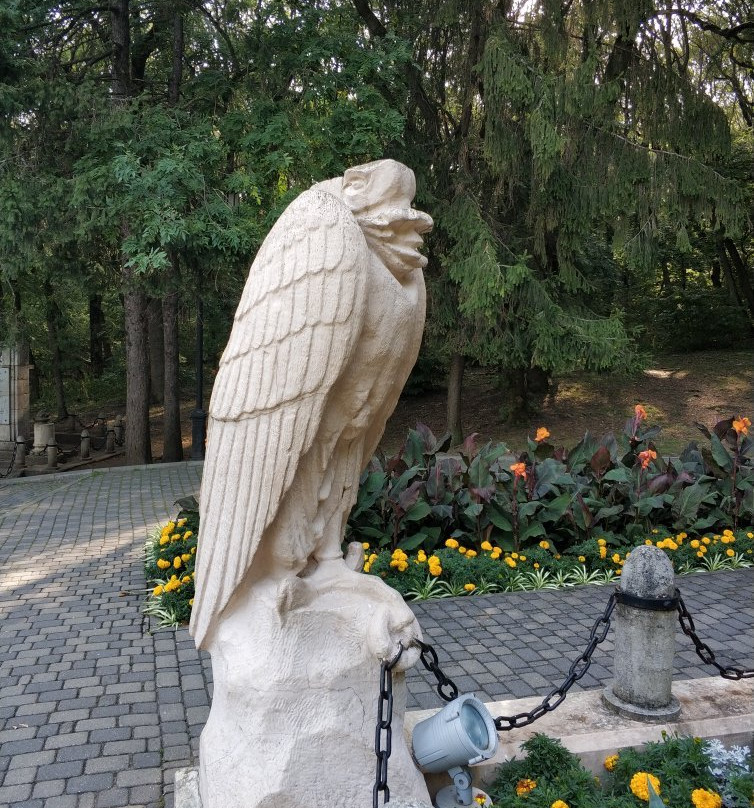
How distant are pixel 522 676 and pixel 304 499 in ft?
9.37

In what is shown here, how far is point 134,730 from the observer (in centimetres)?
400

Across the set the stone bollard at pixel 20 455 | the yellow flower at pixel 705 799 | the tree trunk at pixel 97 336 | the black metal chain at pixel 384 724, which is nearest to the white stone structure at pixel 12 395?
the stone bollard at pixel 20 455

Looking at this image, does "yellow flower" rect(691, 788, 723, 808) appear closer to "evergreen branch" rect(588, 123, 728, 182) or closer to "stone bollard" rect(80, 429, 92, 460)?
"evergreen branch" rect(588, 123, 728, 182)

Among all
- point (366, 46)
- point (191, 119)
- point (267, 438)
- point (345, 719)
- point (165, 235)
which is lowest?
point (345, 719)

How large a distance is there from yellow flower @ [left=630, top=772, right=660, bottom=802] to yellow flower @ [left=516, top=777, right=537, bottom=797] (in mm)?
393

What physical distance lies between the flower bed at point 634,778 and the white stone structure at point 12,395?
48.6 ft

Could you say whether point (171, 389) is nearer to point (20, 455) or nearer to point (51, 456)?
point (51, 456)

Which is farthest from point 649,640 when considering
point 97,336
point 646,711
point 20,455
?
point 97,336

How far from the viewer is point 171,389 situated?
14.9 m

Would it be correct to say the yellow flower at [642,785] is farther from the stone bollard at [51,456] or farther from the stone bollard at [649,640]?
the stone bollard at [51,456]

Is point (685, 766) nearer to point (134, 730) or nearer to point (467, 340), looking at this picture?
point (134, 730)

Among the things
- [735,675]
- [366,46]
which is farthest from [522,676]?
[366,46]

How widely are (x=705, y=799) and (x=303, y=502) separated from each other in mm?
1994

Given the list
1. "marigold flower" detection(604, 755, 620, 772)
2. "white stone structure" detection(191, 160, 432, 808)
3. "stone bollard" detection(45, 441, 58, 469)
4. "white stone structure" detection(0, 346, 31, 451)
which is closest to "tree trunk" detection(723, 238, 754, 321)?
"stone bollard" detection(45, 441, 58, 469)
